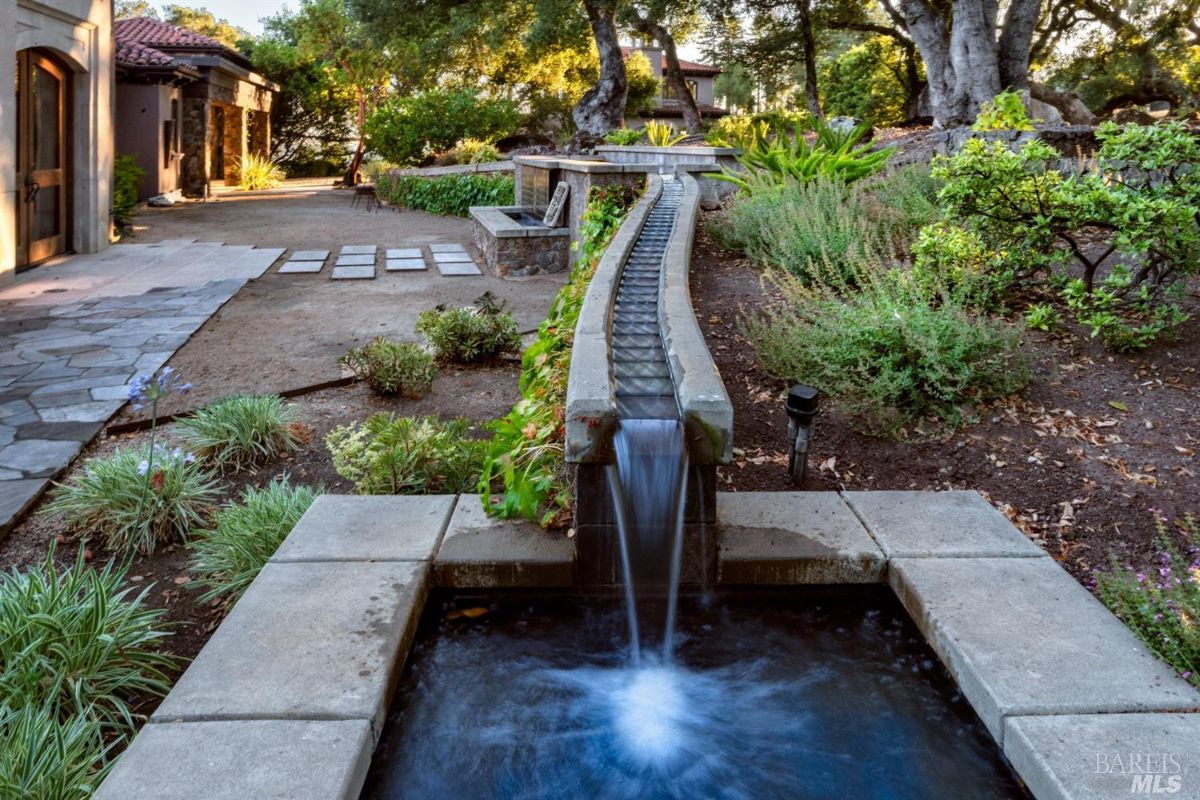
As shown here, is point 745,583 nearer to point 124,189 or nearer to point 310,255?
point 310,255

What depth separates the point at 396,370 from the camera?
5.53m

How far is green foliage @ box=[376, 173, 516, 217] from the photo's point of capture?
1659 cm

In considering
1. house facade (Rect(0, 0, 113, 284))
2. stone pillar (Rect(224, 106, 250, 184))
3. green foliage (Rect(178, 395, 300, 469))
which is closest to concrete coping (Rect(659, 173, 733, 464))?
green foliage (Rect(178, 395, 300, 469))

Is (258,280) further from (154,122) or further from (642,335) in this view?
(154,122)

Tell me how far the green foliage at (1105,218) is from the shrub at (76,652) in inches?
175

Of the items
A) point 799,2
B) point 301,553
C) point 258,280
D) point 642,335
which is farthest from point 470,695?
point 799,2

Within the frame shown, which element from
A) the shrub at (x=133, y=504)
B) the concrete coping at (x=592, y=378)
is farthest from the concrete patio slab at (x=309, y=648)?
the shrub at (x=133, y=504)

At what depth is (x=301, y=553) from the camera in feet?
9.99

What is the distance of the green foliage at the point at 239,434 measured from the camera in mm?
4473

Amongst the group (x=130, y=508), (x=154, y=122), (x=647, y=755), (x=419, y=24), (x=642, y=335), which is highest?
(x=419, y=24)

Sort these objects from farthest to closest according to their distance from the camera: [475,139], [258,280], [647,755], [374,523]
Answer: [475,139] < [258,280] < [374,523] < [647,755]

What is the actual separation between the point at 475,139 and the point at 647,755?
21.1 m

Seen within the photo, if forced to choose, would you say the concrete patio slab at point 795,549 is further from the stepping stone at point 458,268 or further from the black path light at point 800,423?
the stepping stone at point 458,268

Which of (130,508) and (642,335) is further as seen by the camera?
(642,335)
